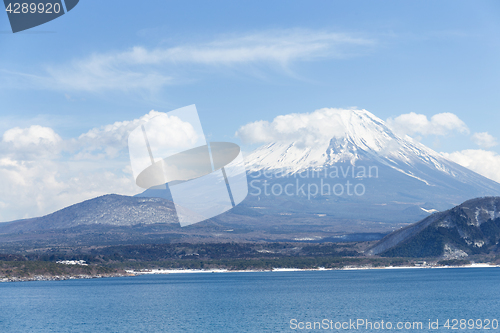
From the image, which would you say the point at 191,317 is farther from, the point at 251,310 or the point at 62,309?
the point at 62,309

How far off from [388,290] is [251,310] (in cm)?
3592

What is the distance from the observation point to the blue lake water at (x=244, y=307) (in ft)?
217

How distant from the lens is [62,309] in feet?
272

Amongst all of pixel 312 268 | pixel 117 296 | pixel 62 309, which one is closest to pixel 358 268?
pixel 312 268

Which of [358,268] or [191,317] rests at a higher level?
[191,317]

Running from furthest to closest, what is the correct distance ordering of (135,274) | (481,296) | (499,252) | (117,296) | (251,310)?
(499,252), (135,274), (117,296), (481,296), (251,310)

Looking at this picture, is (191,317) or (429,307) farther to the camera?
(429,307)

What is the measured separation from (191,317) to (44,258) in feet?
407

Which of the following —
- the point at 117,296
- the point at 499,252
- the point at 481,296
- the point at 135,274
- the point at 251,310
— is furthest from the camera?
the point at 499,252

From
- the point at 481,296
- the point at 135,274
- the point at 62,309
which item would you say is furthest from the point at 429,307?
the point at 135,274

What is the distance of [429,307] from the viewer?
80.1m

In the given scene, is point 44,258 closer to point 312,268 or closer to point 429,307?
point 312,268

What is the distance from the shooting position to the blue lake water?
217 feet

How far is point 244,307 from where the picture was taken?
82.8m
